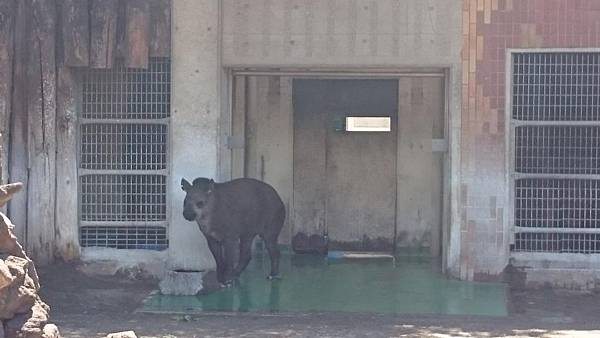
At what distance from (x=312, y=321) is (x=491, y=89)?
347 centimetres

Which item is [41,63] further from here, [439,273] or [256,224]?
[439,273]

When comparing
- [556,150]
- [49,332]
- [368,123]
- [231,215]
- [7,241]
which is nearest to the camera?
[7,241]

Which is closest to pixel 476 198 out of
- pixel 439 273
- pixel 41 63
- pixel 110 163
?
pixel 439 273

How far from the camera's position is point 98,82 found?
38.8ft

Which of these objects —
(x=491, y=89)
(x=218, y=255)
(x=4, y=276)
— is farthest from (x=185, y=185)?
(x=4, y=276)

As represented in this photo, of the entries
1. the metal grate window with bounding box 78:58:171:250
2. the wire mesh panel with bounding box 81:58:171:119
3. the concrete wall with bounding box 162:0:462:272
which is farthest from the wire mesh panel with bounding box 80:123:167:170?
the concrete wall with bounding box 162:0:462:272

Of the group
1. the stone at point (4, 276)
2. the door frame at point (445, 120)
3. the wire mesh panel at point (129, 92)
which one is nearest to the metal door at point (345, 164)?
the door frame at point (445, 120)

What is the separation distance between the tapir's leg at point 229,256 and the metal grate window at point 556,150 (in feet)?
9.91

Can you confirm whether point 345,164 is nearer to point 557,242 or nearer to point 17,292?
point 557,242

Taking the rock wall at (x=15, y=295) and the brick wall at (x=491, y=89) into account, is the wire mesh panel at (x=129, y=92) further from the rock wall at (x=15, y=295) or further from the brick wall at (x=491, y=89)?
the rock wall at (x=15, y=295)

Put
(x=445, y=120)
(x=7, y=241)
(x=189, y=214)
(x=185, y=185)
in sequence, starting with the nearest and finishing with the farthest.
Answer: (x=7, y=241), (x=189, y=214), (x=185, y=185), (x=445, y=120)

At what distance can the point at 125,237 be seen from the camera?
11867 mm

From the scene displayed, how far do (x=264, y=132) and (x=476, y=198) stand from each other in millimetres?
3722

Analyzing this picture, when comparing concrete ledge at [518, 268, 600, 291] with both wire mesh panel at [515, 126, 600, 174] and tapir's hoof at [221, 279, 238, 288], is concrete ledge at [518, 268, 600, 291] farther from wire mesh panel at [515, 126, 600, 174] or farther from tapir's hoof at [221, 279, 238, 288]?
tapir's hoof at [221, 279, 238, 288]
